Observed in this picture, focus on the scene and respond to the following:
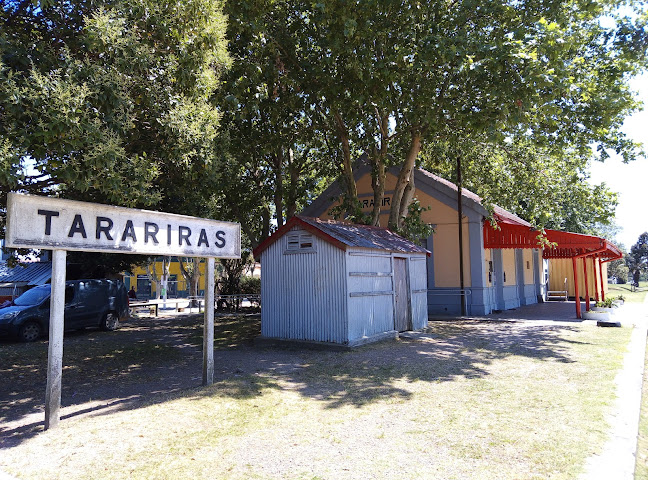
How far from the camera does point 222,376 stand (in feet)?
26.8

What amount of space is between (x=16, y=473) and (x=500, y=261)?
19.6 meters

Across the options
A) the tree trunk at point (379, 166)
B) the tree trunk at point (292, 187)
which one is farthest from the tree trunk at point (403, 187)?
the tree trunk at point (292, 187)

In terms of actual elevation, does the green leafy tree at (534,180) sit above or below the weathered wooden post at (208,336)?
above

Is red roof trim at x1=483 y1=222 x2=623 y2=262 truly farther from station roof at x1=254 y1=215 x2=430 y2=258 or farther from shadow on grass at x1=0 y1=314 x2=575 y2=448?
station roof at x1=254 y1=215 x2=430 y2=258

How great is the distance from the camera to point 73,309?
1523cm

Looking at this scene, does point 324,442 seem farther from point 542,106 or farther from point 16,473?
point 542,106

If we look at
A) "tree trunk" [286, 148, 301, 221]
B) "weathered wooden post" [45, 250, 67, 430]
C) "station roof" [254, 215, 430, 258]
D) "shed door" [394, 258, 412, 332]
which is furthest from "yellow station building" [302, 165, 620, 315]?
"weathered wooden post" [45, 250, 67, 430]

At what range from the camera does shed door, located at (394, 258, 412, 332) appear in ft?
42.3

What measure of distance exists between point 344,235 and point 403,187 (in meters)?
4.93

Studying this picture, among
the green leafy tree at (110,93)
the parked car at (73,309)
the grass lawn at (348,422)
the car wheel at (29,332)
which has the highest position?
the green leafy tree at (110,93)

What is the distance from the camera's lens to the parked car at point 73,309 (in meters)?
13.6

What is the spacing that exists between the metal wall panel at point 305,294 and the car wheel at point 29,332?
7.46 m

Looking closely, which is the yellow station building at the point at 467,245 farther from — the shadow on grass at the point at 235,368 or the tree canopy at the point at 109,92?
the tree canopy at the point at 109,92

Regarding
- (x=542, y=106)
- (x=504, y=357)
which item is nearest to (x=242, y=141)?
(x=542, y=106)
